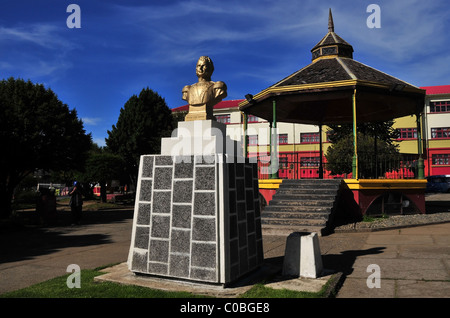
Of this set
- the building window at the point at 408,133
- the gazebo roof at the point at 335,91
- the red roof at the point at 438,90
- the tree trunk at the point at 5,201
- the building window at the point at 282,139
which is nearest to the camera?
the gazebo roof at the point at 335,91

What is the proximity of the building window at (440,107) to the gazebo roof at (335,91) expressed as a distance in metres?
30.5

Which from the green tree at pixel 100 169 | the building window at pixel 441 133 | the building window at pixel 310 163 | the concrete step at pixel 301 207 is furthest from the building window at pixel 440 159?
the green tree at pixel 100 169

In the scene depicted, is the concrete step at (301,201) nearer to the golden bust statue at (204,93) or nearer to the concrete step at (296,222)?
the concrete step at (296,222)

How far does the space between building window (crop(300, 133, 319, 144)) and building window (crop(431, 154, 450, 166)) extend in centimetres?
1375

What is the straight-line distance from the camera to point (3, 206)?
1526cm

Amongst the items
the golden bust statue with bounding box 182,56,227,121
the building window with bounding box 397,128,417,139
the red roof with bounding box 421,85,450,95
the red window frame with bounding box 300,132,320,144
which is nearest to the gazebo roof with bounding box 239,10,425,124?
the golden bust statue with bounding box 182,56,227,121

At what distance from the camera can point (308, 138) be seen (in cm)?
4531

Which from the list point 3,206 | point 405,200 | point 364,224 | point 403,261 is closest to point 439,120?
point 405,200

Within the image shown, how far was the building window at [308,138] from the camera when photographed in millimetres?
44916

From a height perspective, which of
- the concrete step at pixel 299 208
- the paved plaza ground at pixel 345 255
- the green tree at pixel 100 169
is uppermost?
the green tree at pixel 100 169

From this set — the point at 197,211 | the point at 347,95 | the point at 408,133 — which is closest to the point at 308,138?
the point at 408,133

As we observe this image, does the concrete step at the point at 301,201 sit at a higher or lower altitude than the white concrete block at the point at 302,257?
higher

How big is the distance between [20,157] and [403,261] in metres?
15.2
